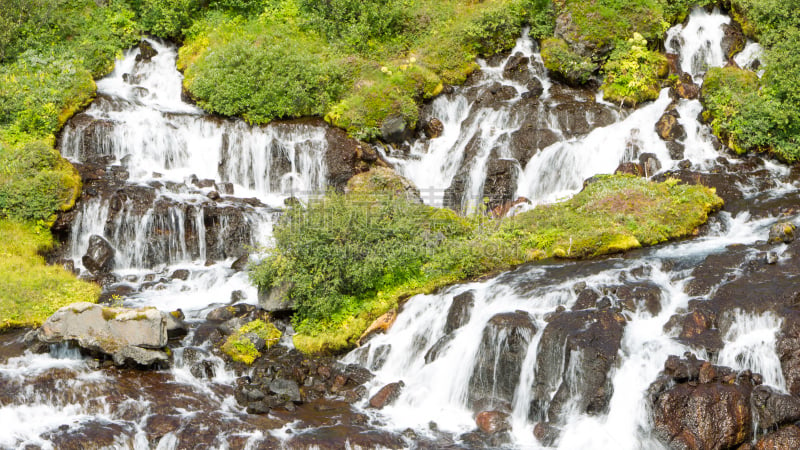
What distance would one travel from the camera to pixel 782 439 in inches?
431

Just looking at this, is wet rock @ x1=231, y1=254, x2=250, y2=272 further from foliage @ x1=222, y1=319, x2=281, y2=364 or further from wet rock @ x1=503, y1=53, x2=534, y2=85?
wet rock @ x1=503, y1=53, x2=534, y2=85

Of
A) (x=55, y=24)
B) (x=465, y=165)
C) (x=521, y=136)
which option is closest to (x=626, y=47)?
(x=521, y=136)

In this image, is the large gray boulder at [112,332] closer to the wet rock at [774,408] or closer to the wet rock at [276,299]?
the wet rock at [276,299]

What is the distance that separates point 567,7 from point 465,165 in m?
8.73

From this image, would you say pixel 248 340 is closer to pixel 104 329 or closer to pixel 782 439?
pixel 104 329

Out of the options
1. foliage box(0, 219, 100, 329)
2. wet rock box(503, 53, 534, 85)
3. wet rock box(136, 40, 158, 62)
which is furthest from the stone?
wet rock box(503, 53, 534, 85)

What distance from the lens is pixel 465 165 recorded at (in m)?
23.0

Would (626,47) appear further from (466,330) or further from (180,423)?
(180,423)

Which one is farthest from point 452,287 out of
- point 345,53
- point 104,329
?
point 345,53

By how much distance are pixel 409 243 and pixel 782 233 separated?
28.1 ft

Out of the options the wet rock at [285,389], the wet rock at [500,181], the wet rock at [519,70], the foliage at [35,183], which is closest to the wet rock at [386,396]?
the wet rock at [285,389]

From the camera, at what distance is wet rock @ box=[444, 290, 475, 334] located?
15.0 m

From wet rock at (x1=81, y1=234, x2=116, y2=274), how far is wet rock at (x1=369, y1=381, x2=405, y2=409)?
999cm

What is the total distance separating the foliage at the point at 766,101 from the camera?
804 inches
